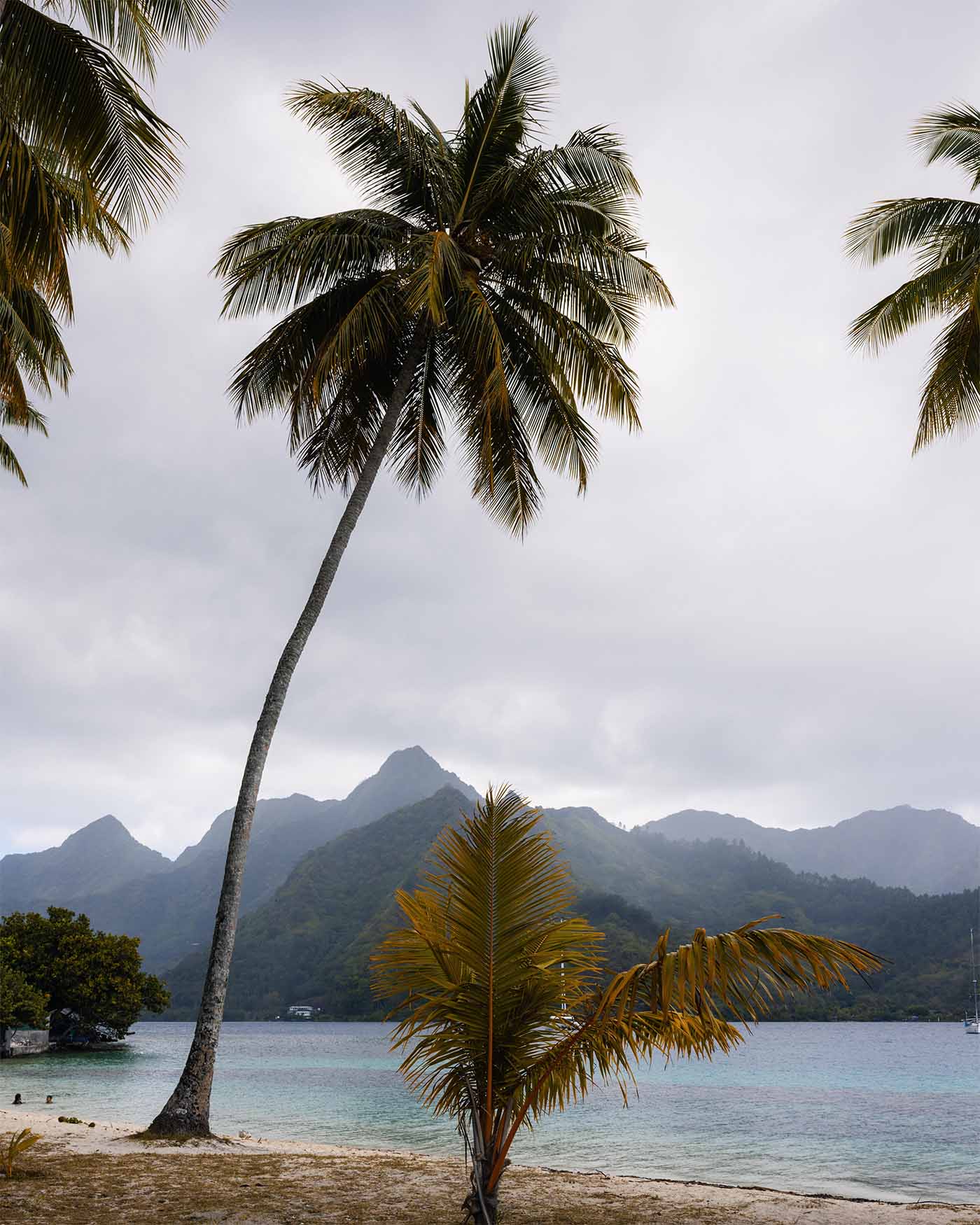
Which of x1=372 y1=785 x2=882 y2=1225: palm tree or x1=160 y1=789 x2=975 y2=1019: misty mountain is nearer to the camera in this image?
x1=372 y1=785 x2=882 y2=1225: palm tree

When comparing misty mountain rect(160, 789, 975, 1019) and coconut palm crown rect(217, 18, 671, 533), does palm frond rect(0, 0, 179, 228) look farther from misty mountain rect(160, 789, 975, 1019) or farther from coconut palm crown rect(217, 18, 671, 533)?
misty mountain rect(160, 789, 975, 1019)

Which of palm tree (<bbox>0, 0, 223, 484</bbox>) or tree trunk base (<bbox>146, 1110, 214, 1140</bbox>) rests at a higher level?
palm tree (<bbox>0, 0, 223, 484</bbox>)

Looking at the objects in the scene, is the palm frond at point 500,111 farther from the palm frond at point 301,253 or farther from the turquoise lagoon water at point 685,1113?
the turquoise lagoon water at point 685,1113

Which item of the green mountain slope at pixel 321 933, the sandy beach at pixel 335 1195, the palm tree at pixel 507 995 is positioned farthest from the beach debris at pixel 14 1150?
the green mountain slope at pixel 321 933

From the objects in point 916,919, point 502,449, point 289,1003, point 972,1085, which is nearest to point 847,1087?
point 972,1085

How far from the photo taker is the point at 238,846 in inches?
399

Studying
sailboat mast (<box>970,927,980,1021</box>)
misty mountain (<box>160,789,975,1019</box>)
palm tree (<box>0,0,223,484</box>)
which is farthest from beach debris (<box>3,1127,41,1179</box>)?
sailboat mast (<box>970,927,980,1021</box>)

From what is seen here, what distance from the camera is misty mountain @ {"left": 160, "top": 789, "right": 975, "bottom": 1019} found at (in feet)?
307

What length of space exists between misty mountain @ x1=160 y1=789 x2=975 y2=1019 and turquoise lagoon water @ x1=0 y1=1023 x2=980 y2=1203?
21.7m

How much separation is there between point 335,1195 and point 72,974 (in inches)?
1653

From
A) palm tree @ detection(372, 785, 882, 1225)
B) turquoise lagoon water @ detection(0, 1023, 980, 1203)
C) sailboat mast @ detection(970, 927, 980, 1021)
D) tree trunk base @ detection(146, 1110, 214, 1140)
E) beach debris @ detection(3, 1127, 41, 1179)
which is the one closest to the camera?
palm tree @ detection(372, 785, 882, 1225)

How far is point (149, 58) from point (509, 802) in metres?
6.94

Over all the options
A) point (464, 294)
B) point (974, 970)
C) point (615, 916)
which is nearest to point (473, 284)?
point (464, 294)

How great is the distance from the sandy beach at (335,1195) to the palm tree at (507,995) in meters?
1.11
